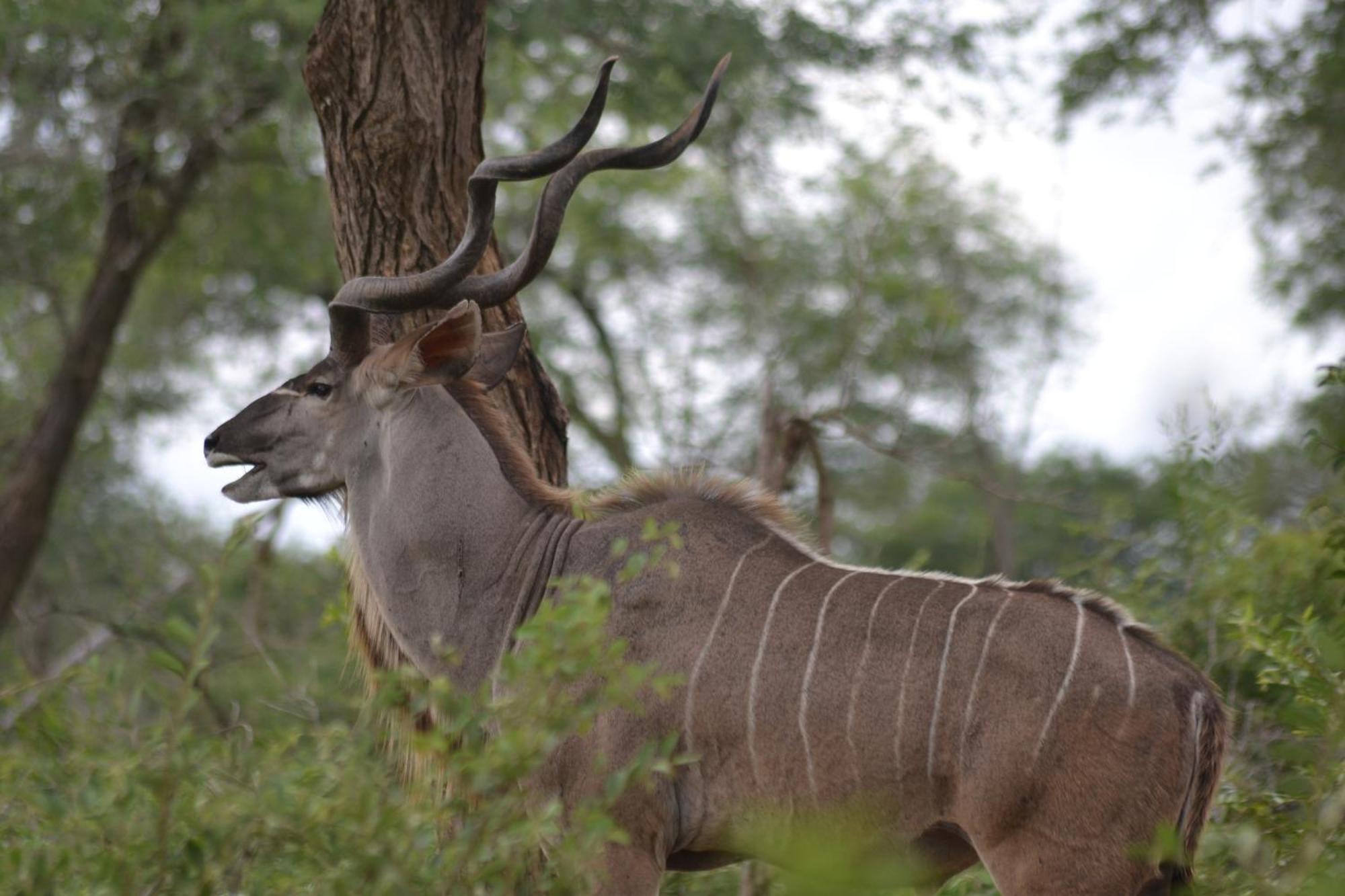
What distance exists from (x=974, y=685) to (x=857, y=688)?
0.24 metres

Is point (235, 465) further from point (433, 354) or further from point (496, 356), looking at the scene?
point (496, 356)

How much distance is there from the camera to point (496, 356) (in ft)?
12.9

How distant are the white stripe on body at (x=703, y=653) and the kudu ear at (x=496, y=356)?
89 cm

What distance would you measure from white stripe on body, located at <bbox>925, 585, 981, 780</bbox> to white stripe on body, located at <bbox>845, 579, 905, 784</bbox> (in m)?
0.14

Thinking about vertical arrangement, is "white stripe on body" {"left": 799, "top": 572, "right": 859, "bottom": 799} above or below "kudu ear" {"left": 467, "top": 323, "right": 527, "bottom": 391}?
below

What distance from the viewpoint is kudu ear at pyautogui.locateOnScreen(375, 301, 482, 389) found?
369 centimetres

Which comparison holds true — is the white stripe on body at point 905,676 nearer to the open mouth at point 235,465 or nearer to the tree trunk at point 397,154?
the tree trunk at point 397,154

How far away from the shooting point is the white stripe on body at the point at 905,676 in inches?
118

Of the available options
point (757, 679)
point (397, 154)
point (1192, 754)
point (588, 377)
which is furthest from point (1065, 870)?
point (588, 377)

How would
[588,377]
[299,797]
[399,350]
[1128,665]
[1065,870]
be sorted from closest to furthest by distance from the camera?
[299,797], [1065,870], [1128,665], [399,350], [588,377]

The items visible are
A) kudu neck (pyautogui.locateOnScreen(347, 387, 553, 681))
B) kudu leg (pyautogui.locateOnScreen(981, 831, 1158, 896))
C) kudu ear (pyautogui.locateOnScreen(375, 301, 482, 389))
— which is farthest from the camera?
kudu ear (pyautogui.locateOnScreen(375, 301, 482, 389))

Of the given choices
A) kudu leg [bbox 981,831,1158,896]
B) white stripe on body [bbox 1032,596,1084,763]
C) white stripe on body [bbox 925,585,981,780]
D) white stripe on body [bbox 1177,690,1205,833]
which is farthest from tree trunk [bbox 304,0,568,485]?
white stripe on body [bbox 1177,690,1205,833]

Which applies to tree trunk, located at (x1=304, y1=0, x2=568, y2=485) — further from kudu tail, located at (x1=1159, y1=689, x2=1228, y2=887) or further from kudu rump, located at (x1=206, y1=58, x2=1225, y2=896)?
kudu tail, located at (x1=1159, y1=689, x2=1228, y2=887)

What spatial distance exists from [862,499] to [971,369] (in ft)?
11.5
